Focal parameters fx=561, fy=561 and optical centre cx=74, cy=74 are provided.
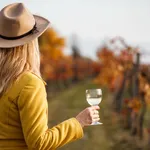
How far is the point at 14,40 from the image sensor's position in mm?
2568

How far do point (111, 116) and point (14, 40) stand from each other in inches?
423

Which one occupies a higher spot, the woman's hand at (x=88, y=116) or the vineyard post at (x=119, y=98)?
the woman's hand at (x=88, y=116)

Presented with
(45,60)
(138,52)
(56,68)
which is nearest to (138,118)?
(138,52)

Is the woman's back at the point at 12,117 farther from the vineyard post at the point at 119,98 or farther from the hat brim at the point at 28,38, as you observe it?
the vineyard post at the point at 119,98

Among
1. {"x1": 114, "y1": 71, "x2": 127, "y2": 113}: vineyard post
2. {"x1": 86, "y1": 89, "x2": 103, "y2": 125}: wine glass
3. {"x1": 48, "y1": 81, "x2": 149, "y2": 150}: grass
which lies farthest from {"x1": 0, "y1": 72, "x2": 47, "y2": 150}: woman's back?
{"x1": 114, "y1": 71, "x2": 127, "y2": 113}: vineyard post

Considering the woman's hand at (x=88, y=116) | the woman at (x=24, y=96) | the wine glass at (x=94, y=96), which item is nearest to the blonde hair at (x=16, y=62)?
the woman at (x=24, y=96)

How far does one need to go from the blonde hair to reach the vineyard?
6414 millimetres

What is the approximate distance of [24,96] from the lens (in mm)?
2430

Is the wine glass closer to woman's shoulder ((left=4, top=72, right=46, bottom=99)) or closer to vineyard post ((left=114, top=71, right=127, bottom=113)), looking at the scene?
woman's shoulder ((left=4, top=72, right=46, bottom=99))

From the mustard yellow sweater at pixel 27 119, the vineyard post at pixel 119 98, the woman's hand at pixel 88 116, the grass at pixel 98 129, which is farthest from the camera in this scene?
the vineyard post at pixel 119 98

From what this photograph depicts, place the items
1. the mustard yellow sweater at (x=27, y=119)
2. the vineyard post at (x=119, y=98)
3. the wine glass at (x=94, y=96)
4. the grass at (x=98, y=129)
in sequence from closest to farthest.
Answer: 1. the mustard yellow sweater at (x=27, y=119)
2. the wine glass at (x=94, y=96)
3. the grass at (x=98, y=129)
4. the vineyard post at (x=119, y=98)

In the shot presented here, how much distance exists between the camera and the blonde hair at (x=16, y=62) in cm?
248

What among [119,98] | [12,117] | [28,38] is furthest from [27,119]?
[119,98]

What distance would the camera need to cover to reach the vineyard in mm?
9477
